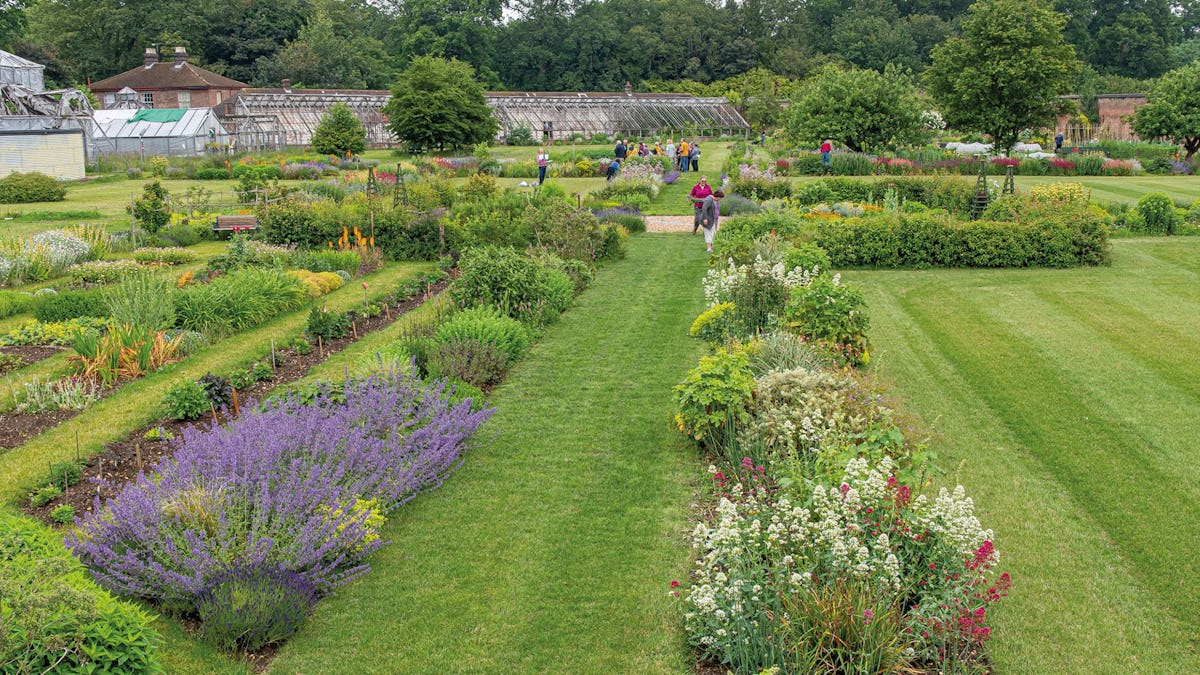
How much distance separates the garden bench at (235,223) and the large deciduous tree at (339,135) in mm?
20625

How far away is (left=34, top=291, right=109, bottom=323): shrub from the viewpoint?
1306 centimetres

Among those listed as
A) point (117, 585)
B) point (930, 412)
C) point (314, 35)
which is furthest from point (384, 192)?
point (314, 35)

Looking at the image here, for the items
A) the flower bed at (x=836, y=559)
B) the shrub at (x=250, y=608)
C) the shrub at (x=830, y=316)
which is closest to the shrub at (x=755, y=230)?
the shrub at (x=830, y=316)

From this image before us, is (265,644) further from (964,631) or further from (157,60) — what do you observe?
(157,60)

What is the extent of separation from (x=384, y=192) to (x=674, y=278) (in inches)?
413

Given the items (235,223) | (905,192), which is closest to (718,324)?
(235,223)

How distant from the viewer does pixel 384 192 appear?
24453 millimetres

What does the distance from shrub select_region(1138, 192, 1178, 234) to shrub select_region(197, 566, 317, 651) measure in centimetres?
2143

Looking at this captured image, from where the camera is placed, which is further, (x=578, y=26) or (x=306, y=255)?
(x=578, y=26)

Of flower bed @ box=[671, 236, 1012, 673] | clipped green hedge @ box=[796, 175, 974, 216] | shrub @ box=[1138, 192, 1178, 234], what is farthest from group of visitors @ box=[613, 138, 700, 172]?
flower bed @ box=[671, 236, 1012, 673]

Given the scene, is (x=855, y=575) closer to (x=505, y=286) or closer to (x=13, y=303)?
(x=505, y=286)

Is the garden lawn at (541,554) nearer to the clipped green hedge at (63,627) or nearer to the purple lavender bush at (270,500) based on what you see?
the purple lavender bush at (270,500)

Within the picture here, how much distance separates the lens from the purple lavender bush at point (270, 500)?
18.5ft

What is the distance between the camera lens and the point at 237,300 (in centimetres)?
1312
